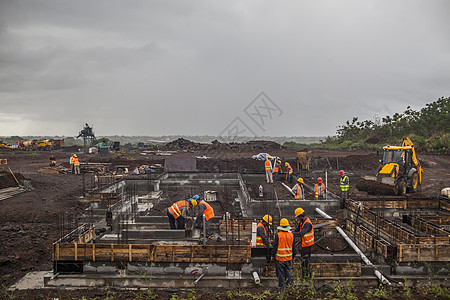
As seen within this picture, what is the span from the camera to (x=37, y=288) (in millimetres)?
6031

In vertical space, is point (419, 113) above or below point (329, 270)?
above

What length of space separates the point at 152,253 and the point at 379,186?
10968mm

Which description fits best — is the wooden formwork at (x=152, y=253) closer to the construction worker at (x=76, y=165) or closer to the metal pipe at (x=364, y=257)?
the metal pipe at (x=364, y=257)

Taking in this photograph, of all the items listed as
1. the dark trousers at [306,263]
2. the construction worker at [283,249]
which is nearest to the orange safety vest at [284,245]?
the construction worker at [283,249]

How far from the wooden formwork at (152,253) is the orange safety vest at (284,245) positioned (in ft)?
2.99

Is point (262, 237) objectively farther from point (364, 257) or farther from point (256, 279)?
point (364, 257)

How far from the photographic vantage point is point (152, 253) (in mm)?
6125

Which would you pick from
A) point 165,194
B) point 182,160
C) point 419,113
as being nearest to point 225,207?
point 165,194

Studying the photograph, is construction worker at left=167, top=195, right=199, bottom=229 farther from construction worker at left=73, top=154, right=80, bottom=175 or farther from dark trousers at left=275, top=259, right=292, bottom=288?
construction worker at left=73, top=154, right=80, bottom=175

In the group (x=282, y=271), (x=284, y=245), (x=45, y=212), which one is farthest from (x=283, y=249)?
(x=45, y=212)

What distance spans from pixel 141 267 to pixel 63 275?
1567 millimetres

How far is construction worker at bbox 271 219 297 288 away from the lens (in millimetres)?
5312

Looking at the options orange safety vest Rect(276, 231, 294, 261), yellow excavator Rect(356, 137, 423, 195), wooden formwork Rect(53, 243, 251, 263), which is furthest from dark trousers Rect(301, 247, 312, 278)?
yellow excavator Rect(356, 137, 423, 195)

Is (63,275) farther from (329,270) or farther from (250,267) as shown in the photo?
(329,270)
